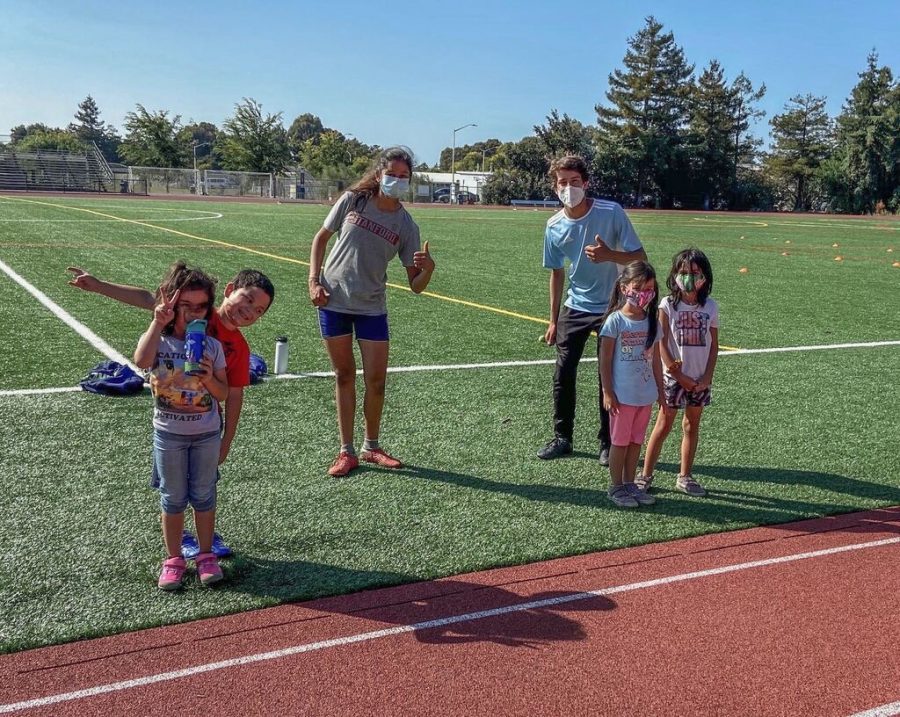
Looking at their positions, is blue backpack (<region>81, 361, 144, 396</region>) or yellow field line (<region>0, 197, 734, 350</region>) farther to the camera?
yellow field line (<region>0, 197, 734, 350</region>)

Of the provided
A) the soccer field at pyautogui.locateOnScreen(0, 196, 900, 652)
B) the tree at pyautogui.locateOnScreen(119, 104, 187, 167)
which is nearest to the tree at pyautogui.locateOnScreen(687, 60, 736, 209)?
the tree at pyautogui.locateOnScreen(119, 104, 187, 167)

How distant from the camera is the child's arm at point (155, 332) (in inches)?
142

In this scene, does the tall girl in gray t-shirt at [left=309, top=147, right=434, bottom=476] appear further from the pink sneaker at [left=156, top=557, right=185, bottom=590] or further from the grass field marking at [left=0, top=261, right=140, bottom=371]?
the grass field marking at [left=0, top=261, right=140, bottom=371]

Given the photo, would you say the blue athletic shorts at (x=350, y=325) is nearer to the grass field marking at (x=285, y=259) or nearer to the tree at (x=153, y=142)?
the grass field marking at (x=285, y=259)

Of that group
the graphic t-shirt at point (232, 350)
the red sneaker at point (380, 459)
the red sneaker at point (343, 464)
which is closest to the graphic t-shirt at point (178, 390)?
the graphic t-shirt at point (232, 350)

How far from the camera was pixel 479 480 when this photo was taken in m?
5.67

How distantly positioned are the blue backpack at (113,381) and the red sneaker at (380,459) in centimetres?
249

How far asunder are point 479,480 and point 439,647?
2123mm

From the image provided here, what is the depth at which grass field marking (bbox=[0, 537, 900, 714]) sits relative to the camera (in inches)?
126

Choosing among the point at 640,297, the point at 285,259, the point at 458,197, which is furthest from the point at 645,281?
the point at 458,197

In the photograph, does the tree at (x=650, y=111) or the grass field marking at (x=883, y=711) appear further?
the tree at (x=650, y=111)

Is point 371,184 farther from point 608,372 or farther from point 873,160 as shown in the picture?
point 873,160

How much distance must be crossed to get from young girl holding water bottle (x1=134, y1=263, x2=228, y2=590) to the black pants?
2.86 meters

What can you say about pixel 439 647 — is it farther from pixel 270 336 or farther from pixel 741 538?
pixel 270 336
